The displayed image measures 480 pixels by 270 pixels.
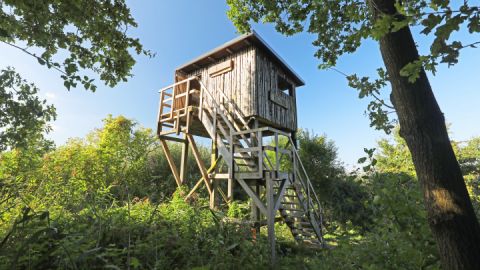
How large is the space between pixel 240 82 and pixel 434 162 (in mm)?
8642

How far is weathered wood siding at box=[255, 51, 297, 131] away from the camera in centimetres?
994

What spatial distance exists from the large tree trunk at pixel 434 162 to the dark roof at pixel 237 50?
7386 mm

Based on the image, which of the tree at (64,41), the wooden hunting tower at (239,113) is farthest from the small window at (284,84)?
the tree at (64,41)

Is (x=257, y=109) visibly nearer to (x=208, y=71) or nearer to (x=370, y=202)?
(x=208, y=71)

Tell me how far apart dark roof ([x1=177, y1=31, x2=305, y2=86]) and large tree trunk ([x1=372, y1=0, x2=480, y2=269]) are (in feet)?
24.2

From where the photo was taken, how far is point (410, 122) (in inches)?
83.0

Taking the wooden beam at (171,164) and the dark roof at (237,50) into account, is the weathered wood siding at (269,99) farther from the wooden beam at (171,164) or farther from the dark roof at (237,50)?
the wooden beam at (171,164)

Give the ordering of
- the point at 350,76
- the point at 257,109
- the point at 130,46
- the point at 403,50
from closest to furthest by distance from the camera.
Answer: the point at 403,50, the point at 350,76, the point at 130,46, the point at 257,109

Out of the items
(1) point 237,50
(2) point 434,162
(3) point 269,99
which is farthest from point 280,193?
(1) point 237,50

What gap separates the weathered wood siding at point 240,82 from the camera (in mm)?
9648

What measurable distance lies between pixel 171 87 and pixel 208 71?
6.41 ft

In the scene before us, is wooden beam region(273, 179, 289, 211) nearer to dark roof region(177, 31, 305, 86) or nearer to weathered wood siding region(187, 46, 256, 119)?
weathered wood siding region(187, 46, 256, 119)

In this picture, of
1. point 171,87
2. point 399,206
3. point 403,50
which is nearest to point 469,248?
point 399,206

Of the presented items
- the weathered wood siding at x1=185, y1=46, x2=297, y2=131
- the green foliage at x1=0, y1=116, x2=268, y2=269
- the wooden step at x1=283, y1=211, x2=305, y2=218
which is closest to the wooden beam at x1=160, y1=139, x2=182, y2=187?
the green foliage at x1=0, y1=116, x2=268, y2=269
